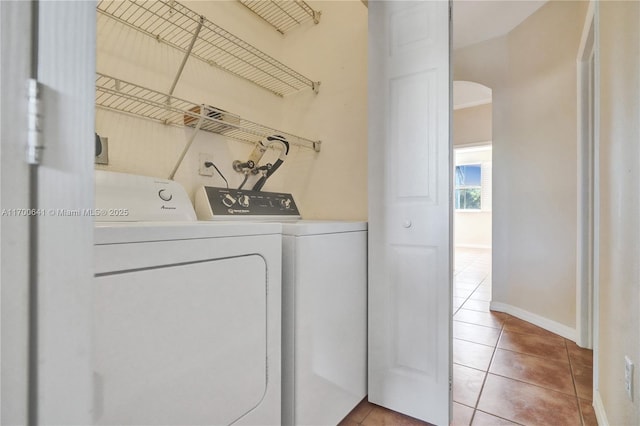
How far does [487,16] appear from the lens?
264 cm

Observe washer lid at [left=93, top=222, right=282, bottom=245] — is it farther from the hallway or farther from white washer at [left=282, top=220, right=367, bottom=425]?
the hallway

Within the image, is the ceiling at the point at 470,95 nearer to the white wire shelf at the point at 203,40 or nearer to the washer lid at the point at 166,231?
the white wire shelf at the point at 203,40

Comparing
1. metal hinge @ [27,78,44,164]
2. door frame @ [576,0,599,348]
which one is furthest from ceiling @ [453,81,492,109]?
metal hinge @ [27,78,44,164]

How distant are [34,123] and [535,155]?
329 centimetres

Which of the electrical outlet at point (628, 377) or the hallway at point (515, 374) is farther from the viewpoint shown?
the hallway at point (515, 374)

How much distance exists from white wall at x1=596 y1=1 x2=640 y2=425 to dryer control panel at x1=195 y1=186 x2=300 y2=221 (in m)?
1.53

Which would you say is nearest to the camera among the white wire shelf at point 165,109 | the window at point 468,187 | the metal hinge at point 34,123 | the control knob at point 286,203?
the metal hinge at point 34,123

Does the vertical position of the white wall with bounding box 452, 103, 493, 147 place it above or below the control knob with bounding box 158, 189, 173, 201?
above

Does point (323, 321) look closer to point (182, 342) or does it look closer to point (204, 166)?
point (182, 342)

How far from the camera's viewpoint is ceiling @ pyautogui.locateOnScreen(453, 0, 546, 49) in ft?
8.17

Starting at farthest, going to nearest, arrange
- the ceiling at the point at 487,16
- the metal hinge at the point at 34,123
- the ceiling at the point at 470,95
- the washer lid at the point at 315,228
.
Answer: the ceiling at the point at 470,95 < the ceiling at the point at 487,16 < the washer lid at the point at 315,228 < the metal hinge at the point at 34,123

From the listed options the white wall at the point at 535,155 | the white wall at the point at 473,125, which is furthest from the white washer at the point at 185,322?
the white wall at the point at 473,125

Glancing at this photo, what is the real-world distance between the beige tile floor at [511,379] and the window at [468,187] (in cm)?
601

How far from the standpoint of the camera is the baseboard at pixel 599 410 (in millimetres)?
1244
